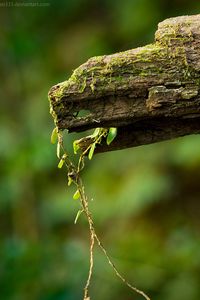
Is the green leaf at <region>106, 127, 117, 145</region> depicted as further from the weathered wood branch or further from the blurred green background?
the blurred green background

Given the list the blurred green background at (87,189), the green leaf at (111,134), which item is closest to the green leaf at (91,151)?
the green leaf at (111,134)

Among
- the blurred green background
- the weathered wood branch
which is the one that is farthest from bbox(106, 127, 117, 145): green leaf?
the blurred green background

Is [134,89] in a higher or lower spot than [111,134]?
higher

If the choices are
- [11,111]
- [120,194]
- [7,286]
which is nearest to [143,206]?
[120,194]

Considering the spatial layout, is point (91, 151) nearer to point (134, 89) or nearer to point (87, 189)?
point (134, 89)

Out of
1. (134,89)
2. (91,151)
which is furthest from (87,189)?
(134,89)

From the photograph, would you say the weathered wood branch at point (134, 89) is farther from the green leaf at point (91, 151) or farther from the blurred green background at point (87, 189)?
the blurred green background at point (87, 189)

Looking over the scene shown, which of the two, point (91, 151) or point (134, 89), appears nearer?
point (134, 89)
